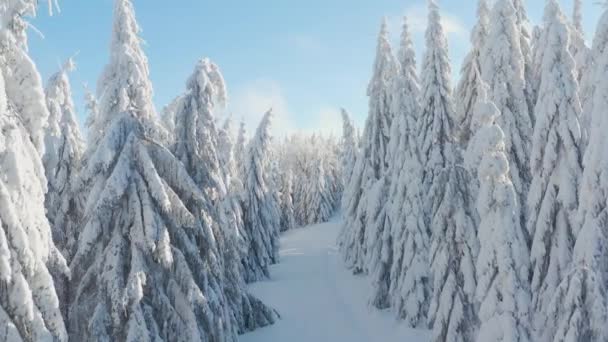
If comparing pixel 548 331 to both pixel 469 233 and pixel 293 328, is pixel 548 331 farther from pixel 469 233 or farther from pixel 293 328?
pixel 293 328

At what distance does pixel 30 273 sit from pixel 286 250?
4397 centimetres

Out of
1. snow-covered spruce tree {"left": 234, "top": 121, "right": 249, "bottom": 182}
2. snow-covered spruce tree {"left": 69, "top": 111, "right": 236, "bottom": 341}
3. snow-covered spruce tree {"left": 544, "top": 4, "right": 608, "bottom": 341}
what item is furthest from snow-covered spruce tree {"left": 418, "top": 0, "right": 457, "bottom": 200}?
snow-covered spruce tree {"left": 234, "top": 121, "right": 249, "bottom": 182}

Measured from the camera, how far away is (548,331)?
1534cm

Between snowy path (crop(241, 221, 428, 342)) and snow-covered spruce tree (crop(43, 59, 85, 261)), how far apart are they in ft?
29.0

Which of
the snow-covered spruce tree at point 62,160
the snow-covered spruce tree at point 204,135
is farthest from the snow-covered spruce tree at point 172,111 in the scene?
the snow-covered spruce tree at point 62,160

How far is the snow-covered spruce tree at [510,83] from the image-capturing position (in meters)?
21.6

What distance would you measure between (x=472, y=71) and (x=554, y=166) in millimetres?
8919

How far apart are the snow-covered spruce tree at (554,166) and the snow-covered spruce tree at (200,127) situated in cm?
1096

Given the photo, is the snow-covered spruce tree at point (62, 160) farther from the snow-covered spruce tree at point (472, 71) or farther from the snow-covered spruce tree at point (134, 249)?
the snow-covered spruce tree at point (472, 71)

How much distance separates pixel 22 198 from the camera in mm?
9141

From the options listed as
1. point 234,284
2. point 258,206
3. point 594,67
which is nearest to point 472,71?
point 594,67

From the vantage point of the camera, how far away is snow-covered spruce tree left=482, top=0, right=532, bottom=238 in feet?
70.9

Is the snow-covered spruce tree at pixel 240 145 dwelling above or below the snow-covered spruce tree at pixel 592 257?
above

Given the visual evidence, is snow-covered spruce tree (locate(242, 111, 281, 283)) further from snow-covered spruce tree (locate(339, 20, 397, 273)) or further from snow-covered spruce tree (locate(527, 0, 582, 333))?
snow-covered spruce tree (locate(527, 0, 582, 333))
